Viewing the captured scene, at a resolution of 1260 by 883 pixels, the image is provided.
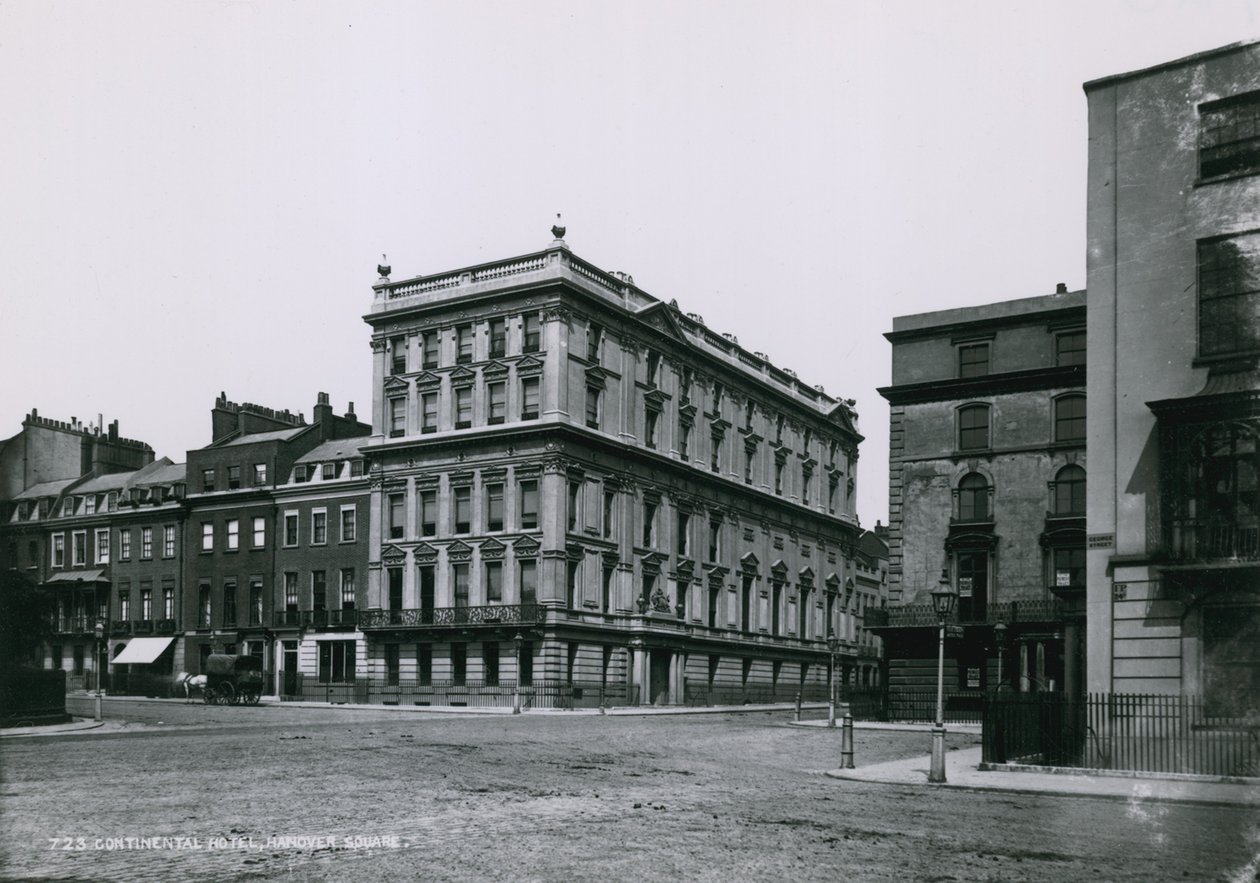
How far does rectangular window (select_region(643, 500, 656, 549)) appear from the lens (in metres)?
60.6

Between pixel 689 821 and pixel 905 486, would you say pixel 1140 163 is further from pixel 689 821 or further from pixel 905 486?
pixel 905 486

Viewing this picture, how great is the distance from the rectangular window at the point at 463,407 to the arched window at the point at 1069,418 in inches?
1027

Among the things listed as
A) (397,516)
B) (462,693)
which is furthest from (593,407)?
(462,693)

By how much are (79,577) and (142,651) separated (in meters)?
7.27

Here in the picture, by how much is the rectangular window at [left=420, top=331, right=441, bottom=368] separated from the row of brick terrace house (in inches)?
5.8

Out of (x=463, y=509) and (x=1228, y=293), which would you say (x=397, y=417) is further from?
(x=1228, y=293)

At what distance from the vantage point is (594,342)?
57000mm

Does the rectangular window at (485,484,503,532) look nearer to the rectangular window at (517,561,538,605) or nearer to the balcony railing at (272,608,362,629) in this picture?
the rectangular window at (517,561,538,605)

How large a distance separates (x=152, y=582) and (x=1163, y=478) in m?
58.2

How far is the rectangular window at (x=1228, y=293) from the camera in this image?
2195 centimetres

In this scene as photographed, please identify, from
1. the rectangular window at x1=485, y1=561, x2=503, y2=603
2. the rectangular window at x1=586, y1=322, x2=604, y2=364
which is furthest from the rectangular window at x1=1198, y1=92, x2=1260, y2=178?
the rectangular window at x1=485, y1=561, x2=503, y2=603

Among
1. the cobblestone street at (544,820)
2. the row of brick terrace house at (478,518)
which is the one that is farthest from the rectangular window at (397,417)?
the cobblestone street at (544,820)

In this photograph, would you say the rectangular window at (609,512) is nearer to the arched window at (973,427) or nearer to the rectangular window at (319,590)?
the rectangular window at (319,590)

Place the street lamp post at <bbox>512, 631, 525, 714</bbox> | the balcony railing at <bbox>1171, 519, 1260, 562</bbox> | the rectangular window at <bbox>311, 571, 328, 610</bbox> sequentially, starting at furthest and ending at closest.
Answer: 1. the rectangular window at <bbox>311, 571, 328, 610</bbox>
2. the street lamp post at <bbox>512, 631, 525, 714</bbox>
3. the balcony railing at <bbox>1171, 519, 1260, 562</bbox>
